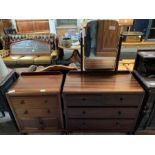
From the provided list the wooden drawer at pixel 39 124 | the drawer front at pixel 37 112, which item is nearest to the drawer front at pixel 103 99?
the drawer front at pixel 37 112

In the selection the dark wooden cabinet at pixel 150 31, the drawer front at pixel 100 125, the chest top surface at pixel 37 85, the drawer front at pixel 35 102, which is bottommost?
the drawer front at pixel 100 125

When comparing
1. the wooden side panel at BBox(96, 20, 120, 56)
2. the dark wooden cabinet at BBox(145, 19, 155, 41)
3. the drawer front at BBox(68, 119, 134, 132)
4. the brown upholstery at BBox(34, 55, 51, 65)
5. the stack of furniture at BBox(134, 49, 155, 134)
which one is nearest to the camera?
the stack of furniture at BBox(134, 49, 155, 134)

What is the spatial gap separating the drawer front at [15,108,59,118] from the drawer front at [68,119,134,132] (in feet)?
0.75

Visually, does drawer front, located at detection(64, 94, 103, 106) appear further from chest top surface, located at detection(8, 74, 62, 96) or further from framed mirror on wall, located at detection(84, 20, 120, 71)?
framed mirror on wall, located at detection(84, 20, 120, 71)

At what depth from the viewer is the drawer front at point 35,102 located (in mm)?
1501

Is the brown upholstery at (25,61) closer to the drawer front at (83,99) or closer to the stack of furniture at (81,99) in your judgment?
the stack of furniture at (81,99)

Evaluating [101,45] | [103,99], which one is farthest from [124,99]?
[101,45]

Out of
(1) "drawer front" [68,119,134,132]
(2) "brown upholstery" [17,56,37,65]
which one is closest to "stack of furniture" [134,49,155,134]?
(1) "drawer front" [68,119,134,132]

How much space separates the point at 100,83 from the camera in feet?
5.05

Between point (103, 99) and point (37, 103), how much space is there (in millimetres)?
754

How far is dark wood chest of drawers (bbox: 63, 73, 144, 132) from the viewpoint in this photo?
4.68ft

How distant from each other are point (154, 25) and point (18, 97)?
3.49 metres
